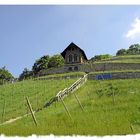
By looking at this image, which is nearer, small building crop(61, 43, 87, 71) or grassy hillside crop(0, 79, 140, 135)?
grassy hillside crop(0, 79, 140, 135)

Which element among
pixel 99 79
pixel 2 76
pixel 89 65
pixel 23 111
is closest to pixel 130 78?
pixel 99 79

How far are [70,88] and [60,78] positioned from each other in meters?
13.6

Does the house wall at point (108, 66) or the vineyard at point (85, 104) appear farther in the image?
the house wall at point (108, 66)

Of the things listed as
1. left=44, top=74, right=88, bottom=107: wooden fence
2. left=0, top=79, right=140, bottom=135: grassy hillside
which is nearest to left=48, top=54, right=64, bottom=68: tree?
left=44, top=74, right=88, bottom=107: wooden fence

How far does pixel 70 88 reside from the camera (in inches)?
1427

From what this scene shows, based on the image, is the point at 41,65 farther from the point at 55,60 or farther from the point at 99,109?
the point at 99,109

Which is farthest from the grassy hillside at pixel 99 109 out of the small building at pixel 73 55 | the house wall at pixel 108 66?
the small building at pixel 73 55

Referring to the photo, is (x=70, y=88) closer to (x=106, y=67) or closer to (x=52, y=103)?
(x=52, y=103)

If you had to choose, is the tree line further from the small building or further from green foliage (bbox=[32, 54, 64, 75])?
the small building

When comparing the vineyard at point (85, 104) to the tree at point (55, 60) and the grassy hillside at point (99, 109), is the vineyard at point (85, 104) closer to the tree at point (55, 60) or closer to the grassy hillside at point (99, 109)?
the grassy hillside at point (99, 109)

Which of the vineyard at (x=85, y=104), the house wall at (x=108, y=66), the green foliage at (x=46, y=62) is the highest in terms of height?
the green foliage at (x=46, y=62)

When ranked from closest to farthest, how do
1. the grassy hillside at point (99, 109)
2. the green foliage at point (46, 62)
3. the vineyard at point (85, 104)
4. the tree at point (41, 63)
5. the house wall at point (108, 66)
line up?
the grassy hillside at point (99, 109)
the vineyard at point (85, 104)
the house wall at point (108, 66)
the green foliage at point (46, 62)
the tree at point (41, 63)

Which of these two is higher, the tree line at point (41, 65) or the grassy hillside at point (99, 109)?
the tree line at point (41, 65)

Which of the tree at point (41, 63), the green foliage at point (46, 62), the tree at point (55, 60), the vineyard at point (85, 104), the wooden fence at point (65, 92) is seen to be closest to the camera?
the vineyard at point (85, 104)
